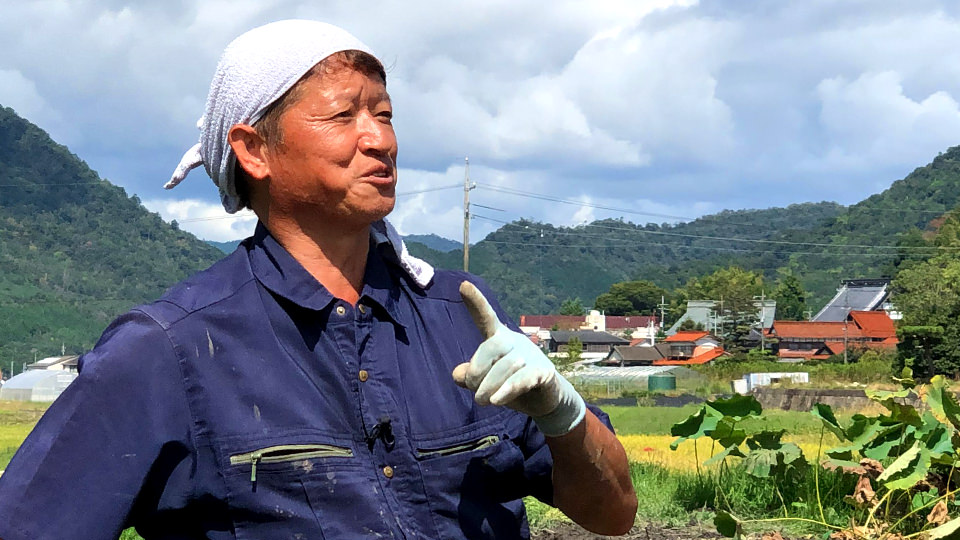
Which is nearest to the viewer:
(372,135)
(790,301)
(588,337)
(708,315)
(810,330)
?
(372,135)

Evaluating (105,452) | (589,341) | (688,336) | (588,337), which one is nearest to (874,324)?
(688,336)

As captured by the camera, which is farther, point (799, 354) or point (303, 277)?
point (799, 354)

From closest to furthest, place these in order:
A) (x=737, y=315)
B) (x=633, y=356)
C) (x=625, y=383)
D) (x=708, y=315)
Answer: (x=625, y=383) < (x=633, y=356) < (x=737, y=315) < (x=708, y=315)

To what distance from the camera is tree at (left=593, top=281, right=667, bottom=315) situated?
13075 cm

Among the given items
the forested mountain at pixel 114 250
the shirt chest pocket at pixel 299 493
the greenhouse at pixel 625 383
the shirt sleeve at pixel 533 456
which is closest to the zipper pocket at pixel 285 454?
the shirt chest pocket at pixel 299 493

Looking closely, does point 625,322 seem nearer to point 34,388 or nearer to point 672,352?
point 672,352

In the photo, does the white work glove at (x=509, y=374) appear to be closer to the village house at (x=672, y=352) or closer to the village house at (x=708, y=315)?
the village house at (x=672, y=352)

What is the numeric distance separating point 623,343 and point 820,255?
2649 inches

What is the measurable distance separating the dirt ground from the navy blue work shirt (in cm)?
320

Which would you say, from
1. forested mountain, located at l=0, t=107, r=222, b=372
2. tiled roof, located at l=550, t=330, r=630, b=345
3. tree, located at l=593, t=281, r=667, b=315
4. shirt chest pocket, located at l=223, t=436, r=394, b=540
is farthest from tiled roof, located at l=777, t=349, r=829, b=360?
forested mountain, located at l=0, t=107, r=222, b=372

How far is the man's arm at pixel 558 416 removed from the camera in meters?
1.35

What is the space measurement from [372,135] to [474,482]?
576 millimetres

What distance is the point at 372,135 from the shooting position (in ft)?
5.18

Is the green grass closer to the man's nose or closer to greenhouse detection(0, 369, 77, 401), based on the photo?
the man's nose
